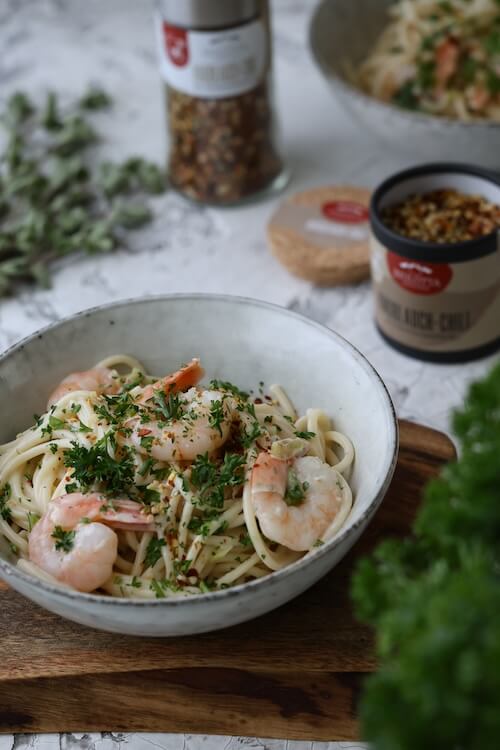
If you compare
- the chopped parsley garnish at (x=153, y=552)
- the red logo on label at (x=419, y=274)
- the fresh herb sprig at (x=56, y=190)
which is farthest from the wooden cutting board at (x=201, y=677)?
the fresh herb sprig at (x=56, y=190)

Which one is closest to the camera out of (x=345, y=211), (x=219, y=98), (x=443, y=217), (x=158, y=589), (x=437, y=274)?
(x=158, y=589)

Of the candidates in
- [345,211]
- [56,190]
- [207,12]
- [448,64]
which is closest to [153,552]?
[345,211]

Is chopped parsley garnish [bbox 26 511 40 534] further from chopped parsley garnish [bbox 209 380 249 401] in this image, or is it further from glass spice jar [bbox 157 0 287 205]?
glass spice jar [bbox 157 0 287 205]

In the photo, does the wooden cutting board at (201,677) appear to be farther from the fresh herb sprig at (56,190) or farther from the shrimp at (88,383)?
the fresh herb sprig at (56,190)

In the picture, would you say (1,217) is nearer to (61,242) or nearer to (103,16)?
Result: (61,242)

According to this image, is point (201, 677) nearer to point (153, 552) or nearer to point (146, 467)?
point (153, 552)
